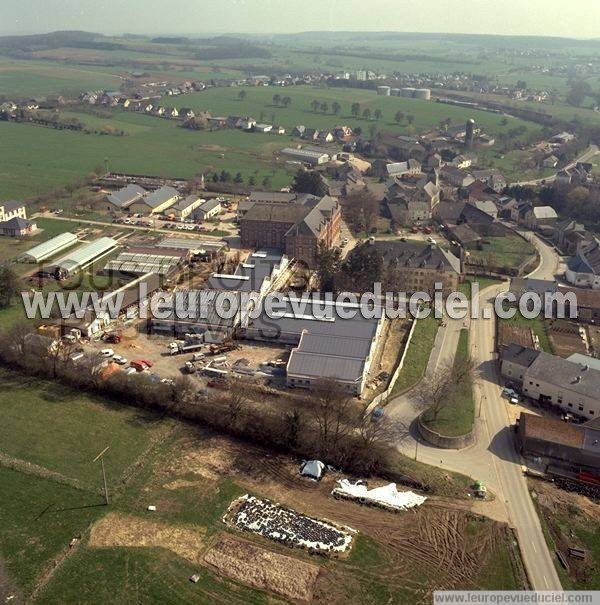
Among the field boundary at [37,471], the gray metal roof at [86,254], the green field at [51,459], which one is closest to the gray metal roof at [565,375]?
the green field at [51,459]

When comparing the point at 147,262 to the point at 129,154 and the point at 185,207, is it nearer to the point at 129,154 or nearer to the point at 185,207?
the point at 185,207

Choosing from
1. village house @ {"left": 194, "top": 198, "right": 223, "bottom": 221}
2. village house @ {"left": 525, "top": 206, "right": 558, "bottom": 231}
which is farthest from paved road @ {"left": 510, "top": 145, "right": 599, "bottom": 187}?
village house @ {"left": 194, "top": 198, "right": 223, "bottom": 221}

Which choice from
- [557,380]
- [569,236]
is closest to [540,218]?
[569,236]

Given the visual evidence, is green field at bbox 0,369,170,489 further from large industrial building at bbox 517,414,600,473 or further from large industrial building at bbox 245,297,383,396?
large industrial building at bbox 517,414,600,473

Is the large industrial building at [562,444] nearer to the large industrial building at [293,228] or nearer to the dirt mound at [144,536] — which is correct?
the dirt mound at [144,536]

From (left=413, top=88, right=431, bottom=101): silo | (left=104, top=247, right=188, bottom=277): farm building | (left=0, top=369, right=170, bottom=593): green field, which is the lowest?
(left=0, top=369, right=170, bottom=593): green field

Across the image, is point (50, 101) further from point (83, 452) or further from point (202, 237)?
point (83, 452)
